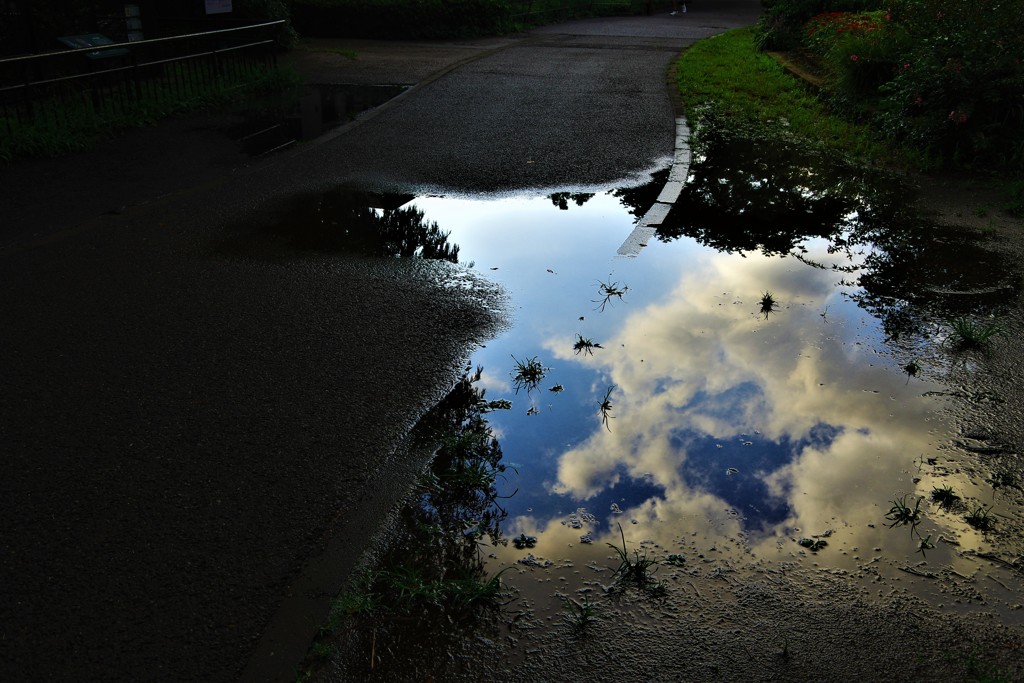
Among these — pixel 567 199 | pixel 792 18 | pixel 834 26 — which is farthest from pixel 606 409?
pixel 792 18

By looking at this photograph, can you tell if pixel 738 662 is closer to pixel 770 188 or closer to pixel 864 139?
pixel 770 188

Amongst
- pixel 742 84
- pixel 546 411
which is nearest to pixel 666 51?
pixel 742 84

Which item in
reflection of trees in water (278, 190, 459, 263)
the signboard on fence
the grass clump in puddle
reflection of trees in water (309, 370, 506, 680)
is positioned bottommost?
reflection of trees in water (278, 190, 459, 263)

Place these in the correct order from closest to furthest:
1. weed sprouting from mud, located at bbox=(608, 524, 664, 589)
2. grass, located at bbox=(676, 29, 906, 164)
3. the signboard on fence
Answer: weed sprouting from mud, located at bbox=(608, 524, 664, 589), grass, located at bbox=(676, 29, 906, 164), the signboard on fence

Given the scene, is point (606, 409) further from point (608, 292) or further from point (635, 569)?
point (608, 292)

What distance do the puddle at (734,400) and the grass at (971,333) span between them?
0.14m

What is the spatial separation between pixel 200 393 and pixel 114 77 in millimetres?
12291

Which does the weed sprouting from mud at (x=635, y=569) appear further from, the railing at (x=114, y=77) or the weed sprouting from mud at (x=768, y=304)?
the railing at (x=114, y=77)

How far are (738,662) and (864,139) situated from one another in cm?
967

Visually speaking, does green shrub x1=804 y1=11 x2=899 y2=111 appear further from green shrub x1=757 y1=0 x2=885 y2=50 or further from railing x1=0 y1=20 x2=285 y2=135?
railing x1=0 y1=20 x2=285 y2=135

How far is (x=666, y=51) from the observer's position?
21750mm

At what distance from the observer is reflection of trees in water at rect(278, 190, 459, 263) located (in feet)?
23.9

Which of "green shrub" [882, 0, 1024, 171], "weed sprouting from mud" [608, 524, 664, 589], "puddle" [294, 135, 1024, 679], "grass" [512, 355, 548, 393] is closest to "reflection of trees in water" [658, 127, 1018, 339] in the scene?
"puddle" [294, 135, 1024, 679]

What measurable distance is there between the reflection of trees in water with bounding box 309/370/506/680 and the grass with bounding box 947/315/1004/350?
10.8ft
